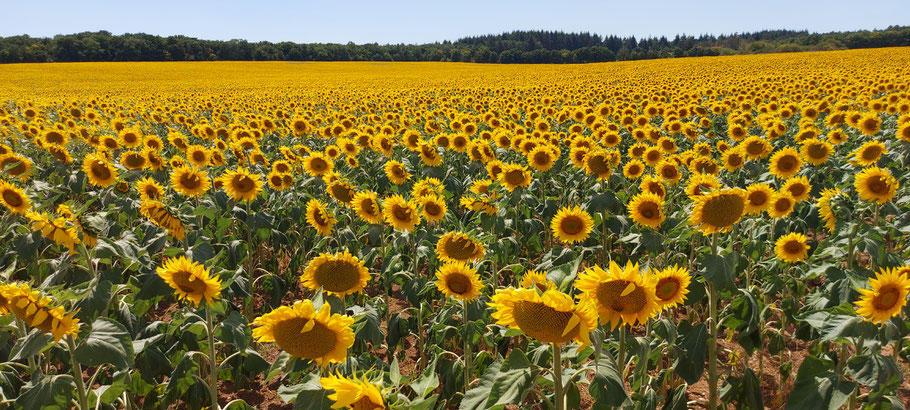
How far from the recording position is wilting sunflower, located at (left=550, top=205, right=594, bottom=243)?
424cm

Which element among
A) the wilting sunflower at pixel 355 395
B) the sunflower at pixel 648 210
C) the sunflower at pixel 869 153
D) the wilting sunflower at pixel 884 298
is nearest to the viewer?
the wilting sunflower at pixel 355 395

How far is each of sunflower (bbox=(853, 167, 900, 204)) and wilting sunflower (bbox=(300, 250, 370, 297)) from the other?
149 inches

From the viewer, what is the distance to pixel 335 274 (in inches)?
104

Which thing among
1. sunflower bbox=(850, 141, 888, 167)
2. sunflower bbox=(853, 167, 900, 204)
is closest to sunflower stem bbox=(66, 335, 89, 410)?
sunflower bbox=(853, 167, 900, 204)

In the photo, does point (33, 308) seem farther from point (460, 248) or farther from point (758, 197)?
point (758, 197)

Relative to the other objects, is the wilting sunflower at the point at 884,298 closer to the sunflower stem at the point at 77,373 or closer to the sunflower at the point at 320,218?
the sunflower stem at the point at 77,373

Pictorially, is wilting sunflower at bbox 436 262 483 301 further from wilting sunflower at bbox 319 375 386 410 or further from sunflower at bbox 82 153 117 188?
sunflower at bbox 82 153 117 188

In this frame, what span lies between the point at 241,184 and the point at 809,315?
14.6ft

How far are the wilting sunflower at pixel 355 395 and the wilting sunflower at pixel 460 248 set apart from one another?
1.76m

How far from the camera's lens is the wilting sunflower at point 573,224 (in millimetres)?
4242

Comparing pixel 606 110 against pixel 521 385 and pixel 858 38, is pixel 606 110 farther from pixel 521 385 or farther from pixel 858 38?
pixel 858 38

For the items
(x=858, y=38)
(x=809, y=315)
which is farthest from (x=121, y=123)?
(x=858, y=38)

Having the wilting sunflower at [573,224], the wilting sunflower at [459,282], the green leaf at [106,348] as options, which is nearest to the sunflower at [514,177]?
the wilting sunflower at [573,224]

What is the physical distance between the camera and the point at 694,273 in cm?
311
